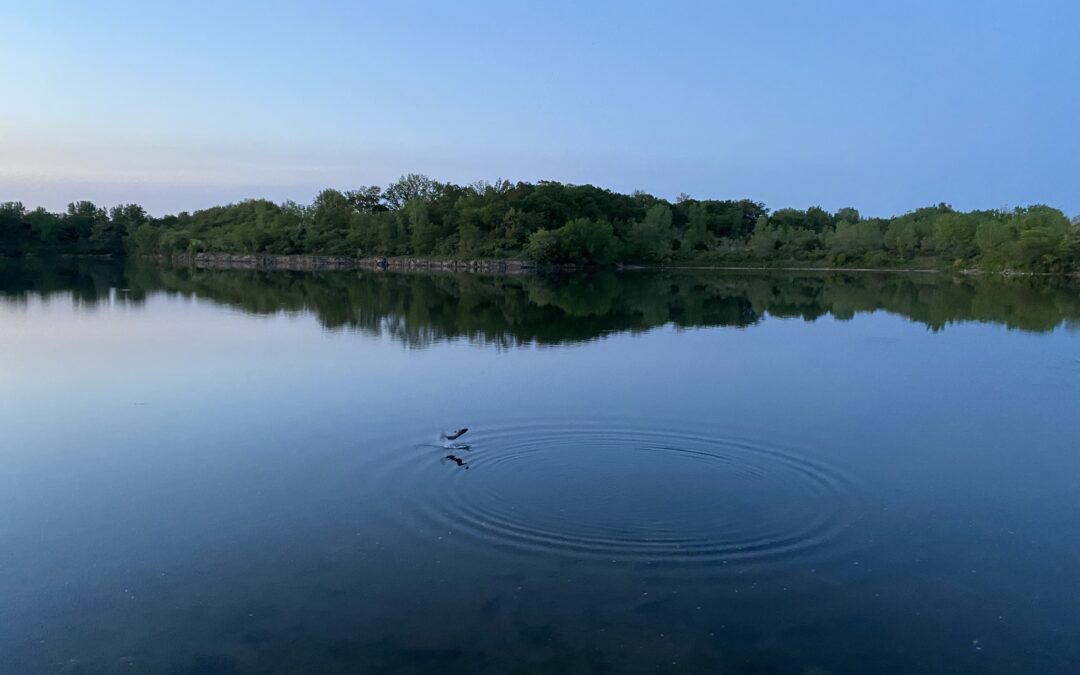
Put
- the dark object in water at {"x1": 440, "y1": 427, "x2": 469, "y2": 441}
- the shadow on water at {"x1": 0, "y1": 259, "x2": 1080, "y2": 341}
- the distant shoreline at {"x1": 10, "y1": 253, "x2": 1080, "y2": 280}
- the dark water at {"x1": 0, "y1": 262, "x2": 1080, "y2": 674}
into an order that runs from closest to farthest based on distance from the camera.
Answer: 1. the dark water at {"x1": 0, "y1": 262, "x2": 1080, "y2": 674}
2. the dark object in water at {"x1": 440, "y1": 427, "x2": 469, "y2": 441}
3. the shadow on water at {"x1": 0, "y1": 259, "x2": 1080, "y2": 341}
4. the distant shoreline at {"x1": 10, "y1": 253, "x2": 1080, "y2": 280}

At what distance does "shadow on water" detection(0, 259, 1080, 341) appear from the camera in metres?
19.5

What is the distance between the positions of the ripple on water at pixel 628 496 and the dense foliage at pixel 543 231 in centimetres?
4827

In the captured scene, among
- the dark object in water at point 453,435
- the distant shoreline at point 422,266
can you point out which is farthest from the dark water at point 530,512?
the distant shoreline at point 422,266

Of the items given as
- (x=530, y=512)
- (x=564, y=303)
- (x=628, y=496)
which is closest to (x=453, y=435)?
(x=530, y=512)

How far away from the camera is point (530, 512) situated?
20.9 ft

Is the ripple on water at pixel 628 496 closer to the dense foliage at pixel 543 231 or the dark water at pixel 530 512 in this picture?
the dark water at pixel 530 512

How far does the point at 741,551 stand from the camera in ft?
18.7

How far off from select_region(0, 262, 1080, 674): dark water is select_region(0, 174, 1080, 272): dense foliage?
4456 cm

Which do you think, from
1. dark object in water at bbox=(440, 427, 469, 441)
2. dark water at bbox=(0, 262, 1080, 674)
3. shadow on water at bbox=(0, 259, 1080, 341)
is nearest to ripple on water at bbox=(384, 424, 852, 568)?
dark water at bbox=(0, 262, 1080, 674)

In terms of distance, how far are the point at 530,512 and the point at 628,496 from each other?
0.92m

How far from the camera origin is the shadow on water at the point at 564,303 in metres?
19.5

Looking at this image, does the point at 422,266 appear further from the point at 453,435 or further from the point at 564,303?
the point at 453,435

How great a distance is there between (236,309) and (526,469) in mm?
17461

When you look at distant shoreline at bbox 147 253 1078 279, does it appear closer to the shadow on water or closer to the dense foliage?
the dense foliage
